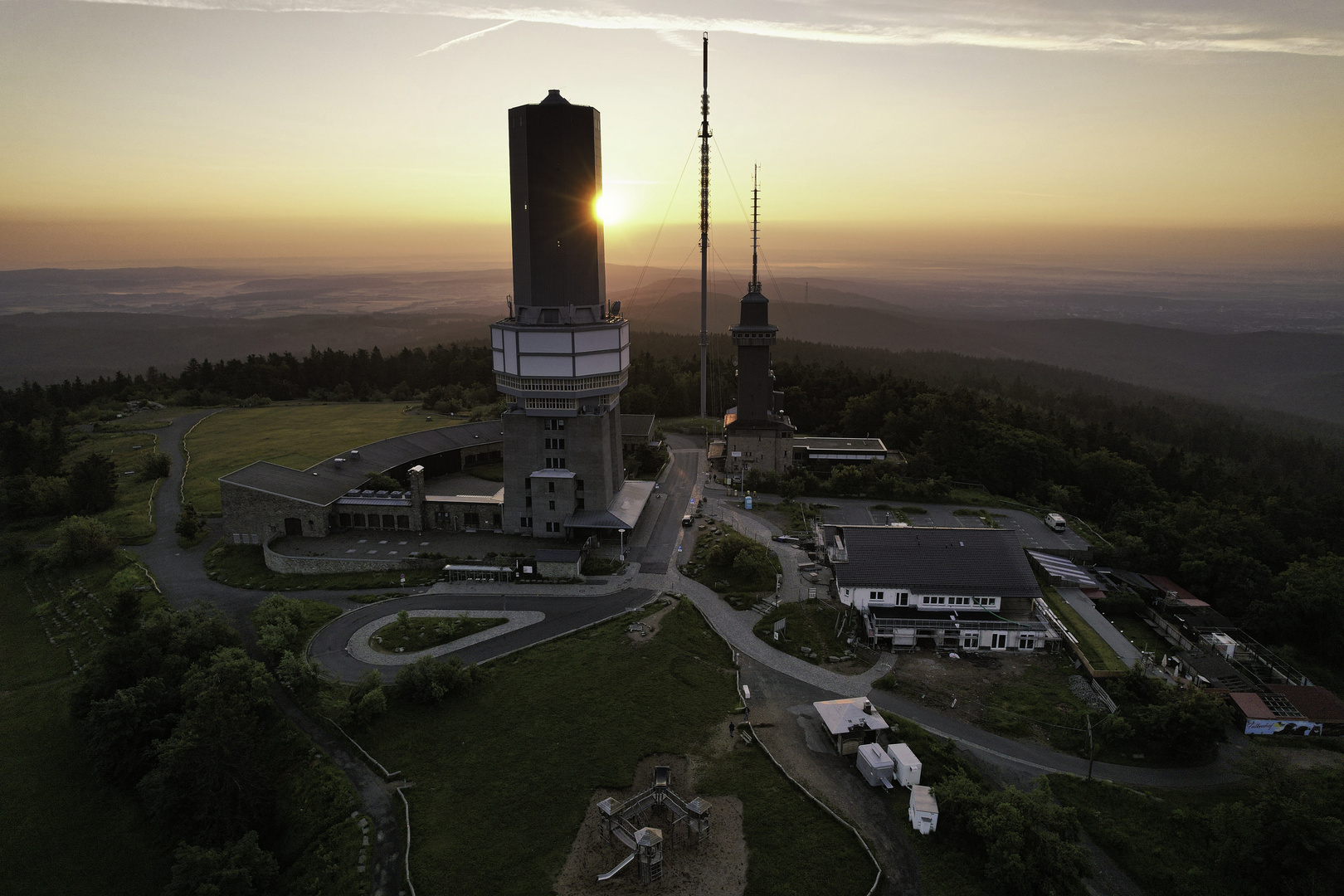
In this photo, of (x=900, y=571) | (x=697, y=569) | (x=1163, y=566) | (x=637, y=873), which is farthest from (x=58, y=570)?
(x=1163, y=566)

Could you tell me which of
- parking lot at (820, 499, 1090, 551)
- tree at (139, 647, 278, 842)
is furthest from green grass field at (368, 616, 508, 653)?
parking lot at (820, 499, 1090, 551)

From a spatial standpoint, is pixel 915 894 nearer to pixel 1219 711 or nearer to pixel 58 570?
pixel 1219 711

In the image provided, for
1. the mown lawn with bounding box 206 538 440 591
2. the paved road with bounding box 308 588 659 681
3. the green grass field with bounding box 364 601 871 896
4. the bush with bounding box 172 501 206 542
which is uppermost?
the bush with bounding box 172 501 206 542

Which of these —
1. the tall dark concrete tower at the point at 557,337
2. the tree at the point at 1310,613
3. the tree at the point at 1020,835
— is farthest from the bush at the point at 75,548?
the tree at the point at 1310,613

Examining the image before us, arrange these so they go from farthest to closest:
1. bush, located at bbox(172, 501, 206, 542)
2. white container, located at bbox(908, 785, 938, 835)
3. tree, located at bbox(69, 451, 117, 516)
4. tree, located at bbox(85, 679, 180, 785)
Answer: tree, located at bbox(69, 451, 117, 516) → bush, located at bbox(172, 501, 206, 542) → tree, located at bbox(85, 679, 180, 785) → white container, located at bbox(908, 785, 938, 835)

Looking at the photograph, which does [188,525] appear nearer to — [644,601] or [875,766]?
[644,601]

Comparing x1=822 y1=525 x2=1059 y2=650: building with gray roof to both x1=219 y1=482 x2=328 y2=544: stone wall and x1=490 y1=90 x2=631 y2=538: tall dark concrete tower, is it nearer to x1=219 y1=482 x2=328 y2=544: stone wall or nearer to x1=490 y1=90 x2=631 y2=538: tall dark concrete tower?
x1=490 y1=90 x2=631 y2=538: tall dark concrete tower

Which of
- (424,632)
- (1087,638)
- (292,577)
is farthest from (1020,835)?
(292,577)
